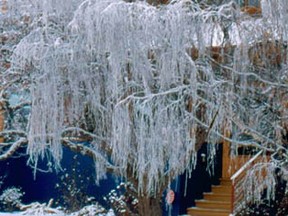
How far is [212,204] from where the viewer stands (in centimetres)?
1380

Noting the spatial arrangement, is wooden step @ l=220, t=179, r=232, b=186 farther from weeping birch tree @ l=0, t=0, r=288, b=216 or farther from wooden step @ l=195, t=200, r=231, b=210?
weeping birch tree @ l=0, t=0, r=288, b=216

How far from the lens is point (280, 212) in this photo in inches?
479

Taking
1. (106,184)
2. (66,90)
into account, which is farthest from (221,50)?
(106,184)

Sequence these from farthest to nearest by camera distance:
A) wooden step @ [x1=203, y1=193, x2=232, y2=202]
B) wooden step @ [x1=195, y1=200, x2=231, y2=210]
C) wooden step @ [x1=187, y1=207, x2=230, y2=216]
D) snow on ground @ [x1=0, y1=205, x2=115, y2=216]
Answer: wooden step @ [x1=203, y1=193, x2=232, y2=202]
snow on ground @ [x1=0, y1=205, x2=115, y2=216]
wooden step @ [x1=195, y1=200, x2=231, y2=210]
wooden step @ [x1=187, y1=207, x2=230, y2=216]

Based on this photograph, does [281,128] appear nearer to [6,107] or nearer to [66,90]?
[66,90]

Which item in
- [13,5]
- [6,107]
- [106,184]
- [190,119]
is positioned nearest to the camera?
[190,119]

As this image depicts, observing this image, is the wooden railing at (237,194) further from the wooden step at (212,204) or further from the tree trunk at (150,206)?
the tree trunk at (150,206)

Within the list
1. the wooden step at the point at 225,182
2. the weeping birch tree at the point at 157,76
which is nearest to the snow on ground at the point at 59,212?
the wooden step at the point at 225,182

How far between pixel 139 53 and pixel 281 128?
99.5 inches

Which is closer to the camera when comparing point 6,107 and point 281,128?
point 281,128

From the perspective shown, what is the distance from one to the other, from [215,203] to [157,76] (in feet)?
22.1

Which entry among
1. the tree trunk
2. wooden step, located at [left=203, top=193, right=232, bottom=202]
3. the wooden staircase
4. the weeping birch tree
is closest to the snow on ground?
the wooden staircase

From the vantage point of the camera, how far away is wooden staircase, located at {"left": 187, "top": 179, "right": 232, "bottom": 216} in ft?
44.1

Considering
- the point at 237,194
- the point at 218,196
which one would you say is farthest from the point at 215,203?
the point at 237,194
